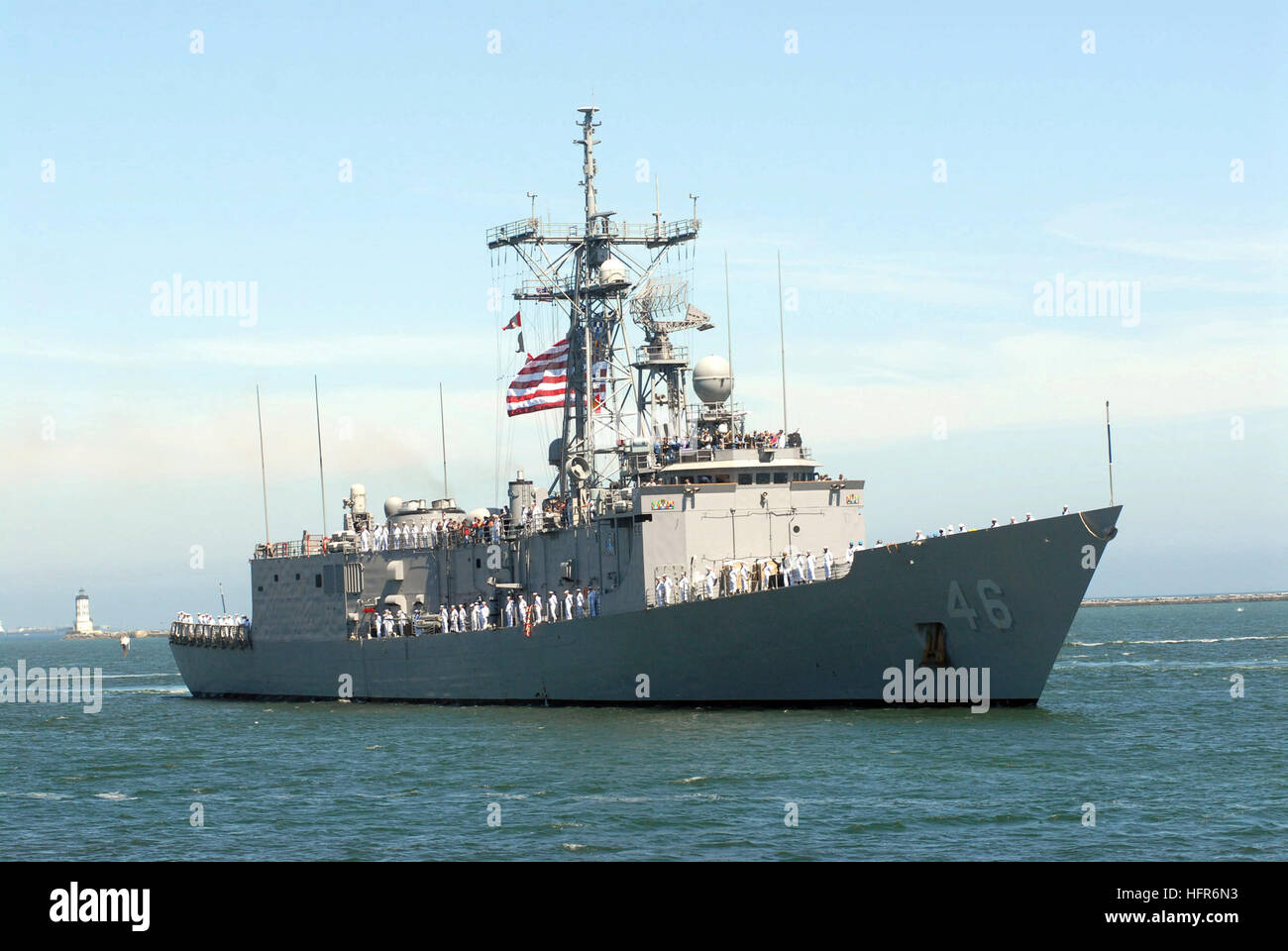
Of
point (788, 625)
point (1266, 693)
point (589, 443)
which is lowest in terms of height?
point (1266, 693)

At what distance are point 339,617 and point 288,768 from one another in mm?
15401

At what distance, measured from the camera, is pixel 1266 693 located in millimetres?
36812

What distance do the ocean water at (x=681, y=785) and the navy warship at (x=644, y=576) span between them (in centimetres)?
110

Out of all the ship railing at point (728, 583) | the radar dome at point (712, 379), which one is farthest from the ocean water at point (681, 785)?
the radar dome at point (712, 379)

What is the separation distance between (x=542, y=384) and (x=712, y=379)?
5873 mm

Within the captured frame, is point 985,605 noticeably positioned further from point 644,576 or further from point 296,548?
point 296,548

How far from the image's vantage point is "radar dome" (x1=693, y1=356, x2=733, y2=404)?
34625 mm

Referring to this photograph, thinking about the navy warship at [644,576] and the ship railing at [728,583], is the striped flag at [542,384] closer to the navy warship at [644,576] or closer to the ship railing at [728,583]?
the navy warship at [644,576]

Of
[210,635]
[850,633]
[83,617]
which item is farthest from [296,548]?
[83,617]

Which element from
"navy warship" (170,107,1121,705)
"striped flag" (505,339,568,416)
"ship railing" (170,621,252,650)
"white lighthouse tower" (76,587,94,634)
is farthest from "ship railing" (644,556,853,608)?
"white lighthouse tower" (76,587,94,634)

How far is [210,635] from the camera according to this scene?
49594 millimetres

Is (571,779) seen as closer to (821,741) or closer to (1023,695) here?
(821,741)
